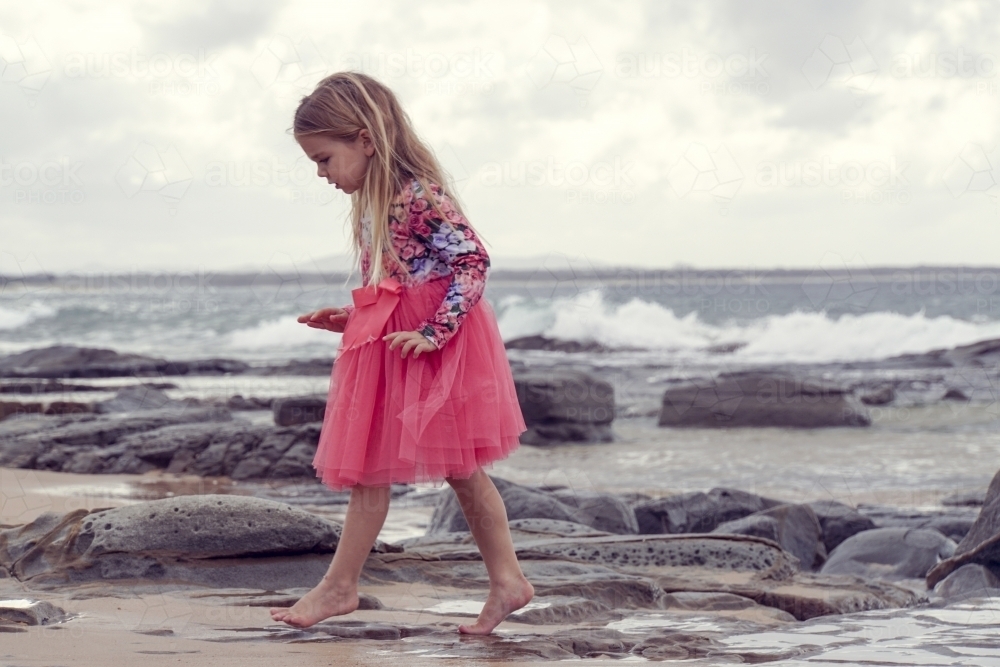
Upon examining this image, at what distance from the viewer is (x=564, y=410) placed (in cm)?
1106

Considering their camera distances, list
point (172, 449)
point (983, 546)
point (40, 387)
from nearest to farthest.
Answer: point (983, 546)
point (172, 449)
point (40, 387)

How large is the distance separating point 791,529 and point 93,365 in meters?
15.7

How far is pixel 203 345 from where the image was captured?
28.3 m

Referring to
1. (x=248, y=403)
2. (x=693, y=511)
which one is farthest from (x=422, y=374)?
(x=248, y=403)

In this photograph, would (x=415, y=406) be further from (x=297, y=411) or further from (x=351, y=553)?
(x=297, y=411)

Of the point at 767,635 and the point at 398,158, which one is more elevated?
the point at 398,158

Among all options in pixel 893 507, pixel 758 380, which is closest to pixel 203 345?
pixel 758 380

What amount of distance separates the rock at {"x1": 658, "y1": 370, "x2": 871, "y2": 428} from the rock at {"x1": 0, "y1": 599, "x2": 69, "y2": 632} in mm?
9068

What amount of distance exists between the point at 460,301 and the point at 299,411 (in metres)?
7.17

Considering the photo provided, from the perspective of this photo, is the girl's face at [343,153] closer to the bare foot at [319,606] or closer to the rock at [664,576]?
the bare foot at [319,606]

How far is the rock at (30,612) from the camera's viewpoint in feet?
9.09

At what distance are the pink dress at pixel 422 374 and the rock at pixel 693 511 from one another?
2.99 meters

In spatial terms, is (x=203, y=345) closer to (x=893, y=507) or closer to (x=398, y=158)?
(x=893, y=507)

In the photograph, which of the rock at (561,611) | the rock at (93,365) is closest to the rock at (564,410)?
the rock at (561,611)
